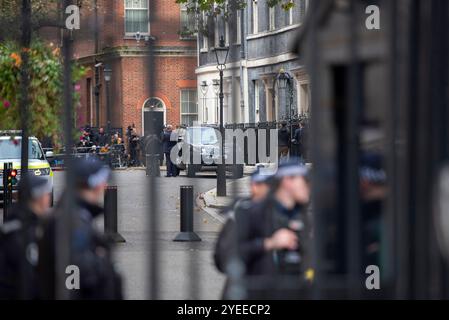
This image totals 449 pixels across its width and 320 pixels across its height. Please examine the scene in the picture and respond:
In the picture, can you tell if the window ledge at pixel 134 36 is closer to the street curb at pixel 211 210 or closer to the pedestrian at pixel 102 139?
the pedestrian at pixel 102 139

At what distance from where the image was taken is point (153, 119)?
3.36 metres

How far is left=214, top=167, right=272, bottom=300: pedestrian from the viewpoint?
3.35 metres

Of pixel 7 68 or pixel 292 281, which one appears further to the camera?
pixel 7 68

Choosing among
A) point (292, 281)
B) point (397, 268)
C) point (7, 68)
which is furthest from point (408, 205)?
point (7, 68)

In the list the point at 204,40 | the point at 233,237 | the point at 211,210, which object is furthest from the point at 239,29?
the point at 211,210

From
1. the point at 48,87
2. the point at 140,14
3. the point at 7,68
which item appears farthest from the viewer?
the point at 7,68

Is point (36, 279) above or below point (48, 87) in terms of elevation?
below

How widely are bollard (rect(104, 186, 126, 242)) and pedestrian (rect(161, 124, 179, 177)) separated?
0.20 m

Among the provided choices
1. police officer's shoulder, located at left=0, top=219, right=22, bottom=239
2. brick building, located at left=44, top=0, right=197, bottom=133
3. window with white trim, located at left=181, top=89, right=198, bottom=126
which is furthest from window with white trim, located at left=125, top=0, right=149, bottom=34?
police officer's shoulder, located at left=0, top=219, right=22, bottom=239

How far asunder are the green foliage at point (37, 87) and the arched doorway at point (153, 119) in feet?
1.00
